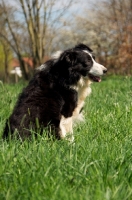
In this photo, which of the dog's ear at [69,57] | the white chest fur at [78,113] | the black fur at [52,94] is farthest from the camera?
the dog's ear at [69,57]

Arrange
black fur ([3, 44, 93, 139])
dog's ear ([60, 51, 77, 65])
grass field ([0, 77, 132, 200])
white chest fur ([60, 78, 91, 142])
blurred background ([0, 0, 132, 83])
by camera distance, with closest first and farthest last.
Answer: grass field ([0, 77, 132, 200]) < black fur ([3, 44, 93, 139]) < white chest fur ([60, 78, 91, 142]) < dog's ear ([60, 51, 77, 65]) < blurred background ([0, 0, 132, 83])

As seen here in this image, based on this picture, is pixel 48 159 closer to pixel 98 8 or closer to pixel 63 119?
pixel 63 119

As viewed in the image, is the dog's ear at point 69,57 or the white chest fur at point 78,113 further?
the dog's ear at point 69,57

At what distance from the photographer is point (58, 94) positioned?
461 cm

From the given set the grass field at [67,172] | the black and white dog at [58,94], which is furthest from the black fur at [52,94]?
the grass field at [67,172]

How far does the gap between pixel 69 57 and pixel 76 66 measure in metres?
0.16

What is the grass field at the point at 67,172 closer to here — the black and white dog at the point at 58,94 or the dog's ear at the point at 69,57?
the black and white dog at the point at 58,94

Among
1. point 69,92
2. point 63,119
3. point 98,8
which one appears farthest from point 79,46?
point 98,8

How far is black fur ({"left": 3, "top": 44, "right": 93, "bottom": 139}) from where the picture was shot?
4.19m

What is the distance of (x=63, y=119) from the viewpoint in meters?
4.64

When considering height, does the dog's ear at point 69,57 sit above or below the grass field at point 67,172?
above

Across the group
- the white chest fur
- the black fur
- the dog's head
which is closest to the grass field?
the black fur

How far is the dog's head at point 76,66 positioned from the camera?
488 centimetres

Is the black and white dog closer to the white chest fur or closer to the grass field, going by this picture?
the white chest fur
